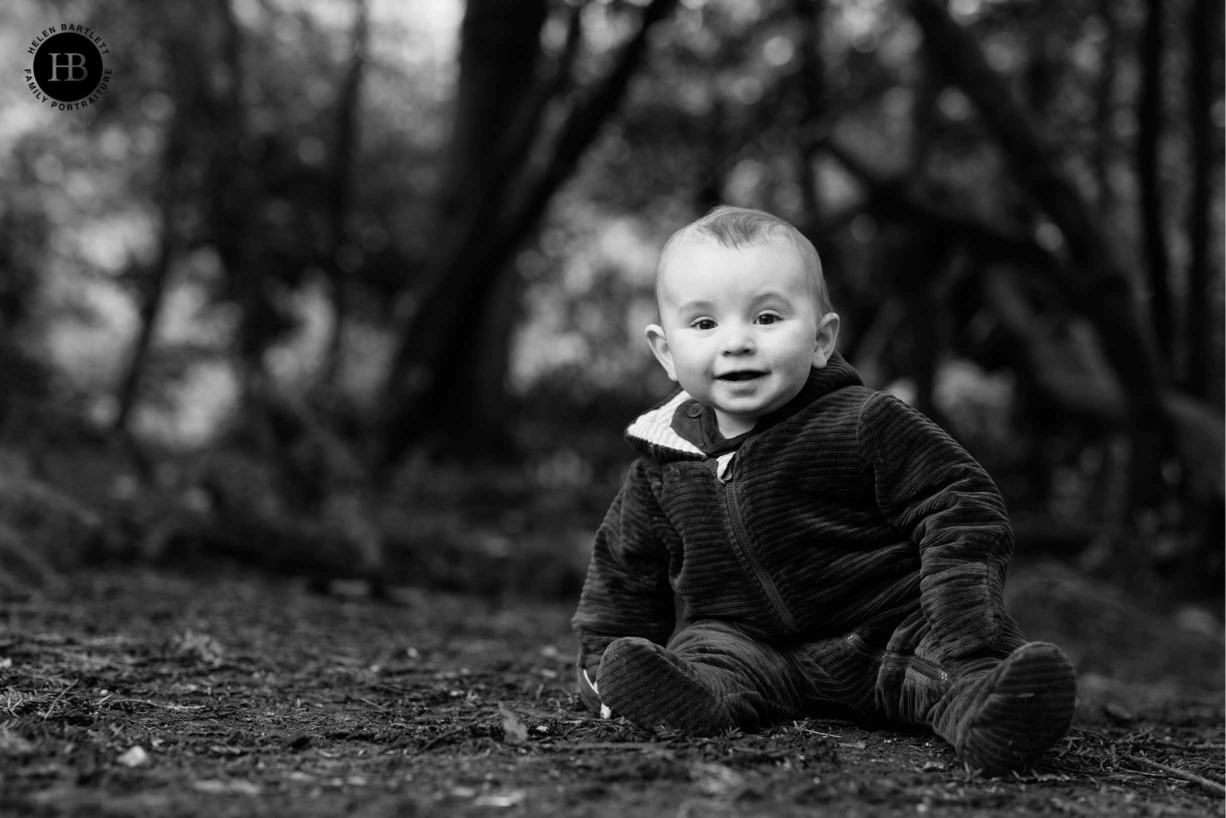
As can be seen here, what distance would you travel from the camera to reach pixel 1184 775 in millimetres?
2244

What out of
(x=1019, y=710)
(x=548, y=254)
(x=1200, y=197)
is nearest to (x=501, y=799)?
(x=1019, y=710)

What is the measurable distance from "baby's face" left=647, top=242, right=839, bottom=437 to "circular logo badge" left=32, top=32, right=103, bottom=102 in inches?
116

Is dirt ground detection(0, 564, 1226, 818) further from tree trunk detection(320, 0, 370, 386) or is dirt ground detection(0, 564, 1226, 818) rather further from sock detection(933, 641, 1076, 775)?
tree trunk detection(320, 0, 370, 386)

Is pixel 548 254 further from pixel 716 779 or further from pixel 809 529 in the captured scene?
pixel 716 779

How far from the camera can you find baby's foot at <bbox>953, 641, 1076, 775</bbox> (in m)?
1.99

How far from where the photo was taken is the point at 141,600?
14.0ft

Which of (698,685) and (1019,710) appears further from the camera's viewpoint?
(698,685)

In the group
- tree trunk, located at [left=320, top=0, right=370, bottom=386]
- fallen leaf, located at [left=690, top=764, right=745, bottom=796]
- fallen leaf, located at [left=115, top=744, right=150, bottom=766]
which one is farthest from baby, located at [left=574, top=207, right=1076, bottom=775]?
tree trunk, located at [left=320, top=0, right=370, bottom=386]

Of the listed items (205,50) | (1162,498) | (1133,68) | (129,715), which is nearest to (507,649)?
(129,715)

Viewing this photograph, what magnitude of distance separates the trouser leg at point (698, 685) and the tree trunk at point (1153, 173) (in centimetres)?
612

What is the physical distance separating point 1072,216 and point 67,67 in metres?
5.48

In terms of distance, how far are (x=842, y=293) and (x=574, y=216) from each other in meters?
5.70

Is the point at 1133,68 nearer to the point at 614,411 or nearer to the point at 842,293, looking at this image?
the point at 842,293

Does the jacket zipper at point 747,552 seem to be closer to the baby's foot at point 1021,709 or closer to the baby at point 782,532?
the baby at point 782,532
